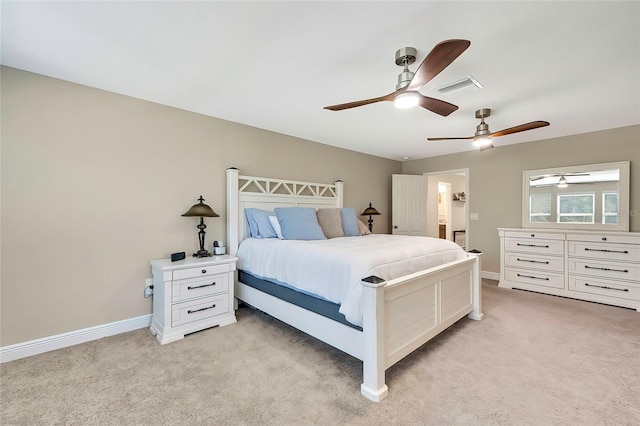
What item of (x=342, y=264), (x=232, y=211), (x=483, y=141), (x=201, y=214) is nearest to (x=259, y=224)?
(x=232, y=211)

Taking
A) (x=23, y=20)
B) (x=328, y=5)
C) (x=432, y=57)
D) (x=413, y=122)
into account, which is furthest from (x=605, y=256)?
(x=23, y=20)

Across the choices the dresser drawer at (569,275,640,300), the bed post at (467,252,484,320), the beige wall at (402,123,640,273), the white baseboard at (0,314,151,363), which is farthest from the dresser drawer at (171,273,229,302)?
the dresser drawer at (569,275,640,300)

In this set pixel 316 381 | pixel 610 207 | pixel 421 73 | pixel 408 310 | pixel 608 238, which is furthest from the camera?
pixel 610 207

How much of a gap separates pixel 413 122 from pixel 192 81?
8.30 feet

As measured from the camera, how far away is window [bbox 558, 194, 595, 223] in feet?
12.8

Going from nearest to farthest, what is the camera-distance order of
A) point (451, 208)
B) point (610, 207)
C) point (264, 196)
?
point (264, 196) → point (610, 207) → point (451, 208)

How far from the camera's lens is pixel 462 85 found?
7.65 ft

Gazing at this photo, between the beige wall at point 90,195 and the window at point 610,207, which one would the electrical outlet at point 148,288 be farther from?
the window at point 610,207

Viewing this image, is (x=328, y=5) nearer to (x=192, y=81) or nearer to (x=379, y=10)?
(x=379, y=10)

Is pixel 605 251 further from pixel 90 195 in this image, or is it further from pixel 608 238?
pixel 90 195

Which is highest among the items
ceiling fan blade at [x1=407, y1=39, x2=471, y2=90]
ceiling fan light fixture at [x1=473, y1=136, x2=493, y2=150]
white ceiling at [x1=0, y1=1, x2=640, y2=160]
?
white ceiling at [x1=0, y1=1, x2=640, y2=160]

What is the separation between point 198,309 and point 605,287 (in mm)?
4867

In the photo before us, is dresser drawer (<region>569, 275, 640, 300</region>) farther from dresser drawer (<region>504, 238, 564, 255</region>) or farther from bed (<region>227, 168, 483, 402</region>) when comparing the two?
bed (<region>227, 168, 483, 402</region>)

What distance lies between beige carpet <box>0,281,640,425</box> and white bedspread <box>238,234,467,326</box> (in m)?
0.53
